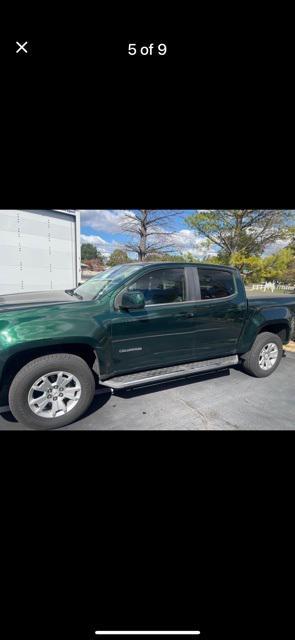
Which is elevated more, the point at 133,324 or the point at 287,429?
the point at 133,324

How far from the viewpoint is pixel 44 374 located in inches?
101

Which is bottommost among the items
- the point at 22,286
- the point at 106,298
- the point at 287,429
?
the point at 287,429

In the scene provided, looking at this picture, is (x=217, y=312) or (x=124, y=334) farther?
(x=217, y=312)

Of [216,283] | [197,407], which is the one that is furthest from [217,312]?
[197,407]

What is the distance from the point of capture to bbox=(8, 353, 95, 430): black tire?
8.10 feet

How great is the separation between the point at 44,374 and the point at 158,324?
141cm

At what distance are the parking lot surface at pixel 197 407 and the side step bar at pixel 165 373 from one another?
13.5 inches

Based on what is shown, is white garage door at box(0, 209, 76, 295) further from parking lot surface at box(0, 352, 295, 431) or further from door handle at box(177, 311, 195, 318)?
door handle at box(177, 311, 195, 318)

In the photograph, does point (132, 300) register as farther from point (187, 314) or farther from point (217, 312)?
point (217, 312)
